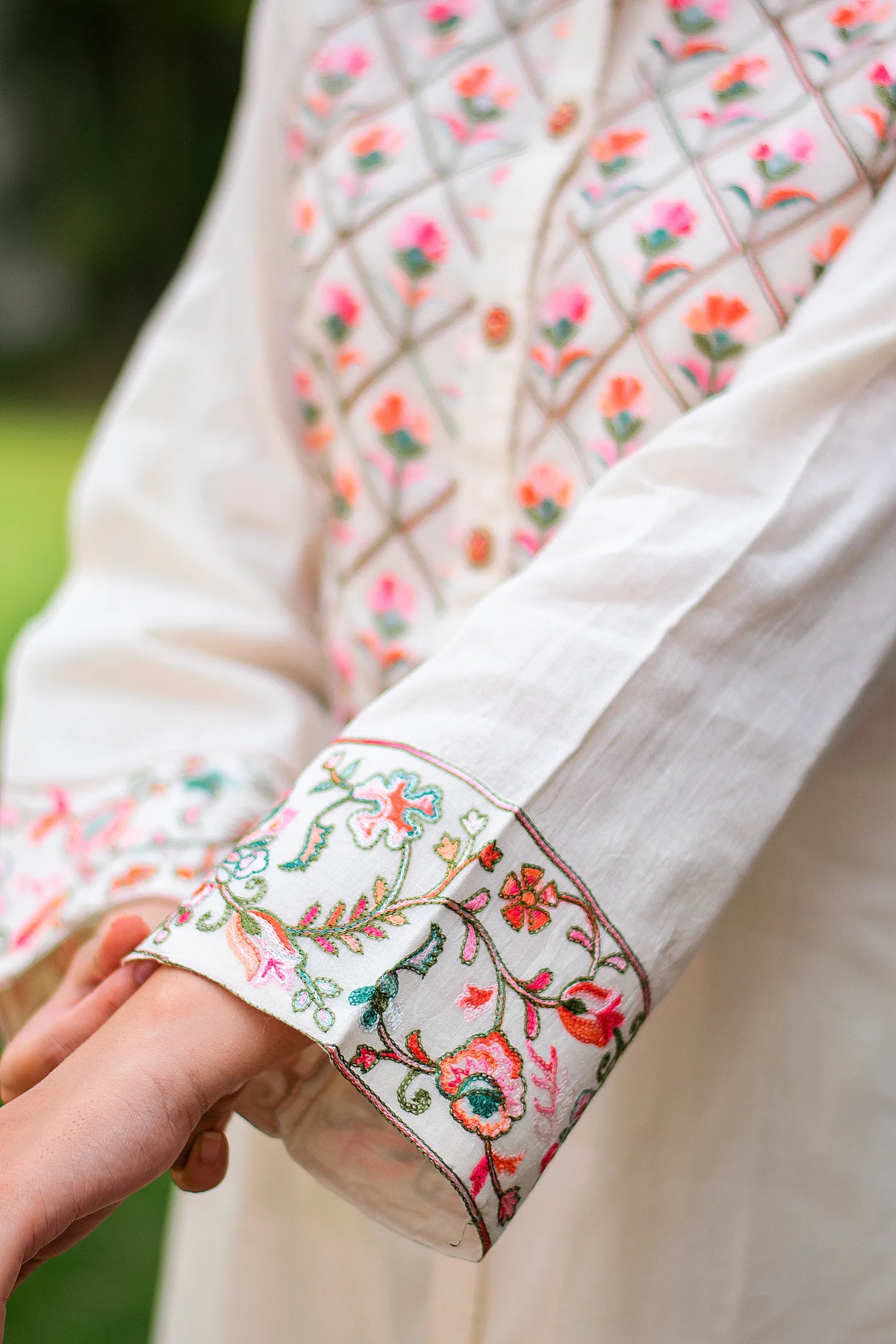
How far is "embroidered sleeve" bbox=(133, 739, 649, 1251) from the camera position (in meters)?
0.36

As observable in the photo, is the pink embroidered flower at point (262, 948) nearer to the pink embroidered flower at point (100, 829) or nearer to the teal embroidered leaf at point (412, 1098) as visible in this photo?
the teal embroidered leaf at point (412, 1098)

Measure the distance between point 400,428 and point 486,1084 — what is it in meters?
0.37

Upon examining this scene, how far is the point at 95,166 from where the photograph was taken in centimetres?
625

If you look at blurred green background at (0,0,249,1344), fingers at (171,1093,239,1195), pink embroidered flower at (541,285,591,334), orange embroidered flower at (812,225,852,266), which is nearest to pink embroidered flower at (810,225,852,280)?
orange embroidered flower at (812,225,852,266)

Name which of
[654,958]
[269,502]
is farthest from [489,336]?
[654,958]

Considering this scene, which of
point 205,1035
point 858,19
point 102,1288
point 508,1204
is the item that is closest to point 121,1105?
point 205,1035

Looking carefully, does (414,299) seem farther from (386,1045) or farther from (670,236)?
(386,1045)

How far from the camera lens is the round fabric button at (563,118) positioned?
1.84 ft

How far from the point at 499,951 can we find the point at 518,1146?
7 cm

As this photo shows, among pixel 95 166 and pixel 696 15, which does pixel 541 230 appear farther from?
pixel 95 166

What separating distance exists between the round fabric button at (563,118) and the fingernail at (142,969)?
0.46 metres

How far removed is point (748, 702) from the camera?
0.42m

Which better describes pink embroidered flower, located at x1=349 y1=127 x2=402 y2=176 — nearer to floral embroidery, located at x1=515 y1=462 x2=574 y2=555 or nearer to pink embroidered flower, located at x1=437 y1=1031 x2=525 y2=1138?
floral embroidery, located at x1=515 y1=462 x2=574 y2=555

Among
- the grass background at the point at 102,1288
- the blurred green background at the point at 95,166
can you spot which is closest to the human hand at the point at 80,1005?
the grass background at the point at 102,1288
